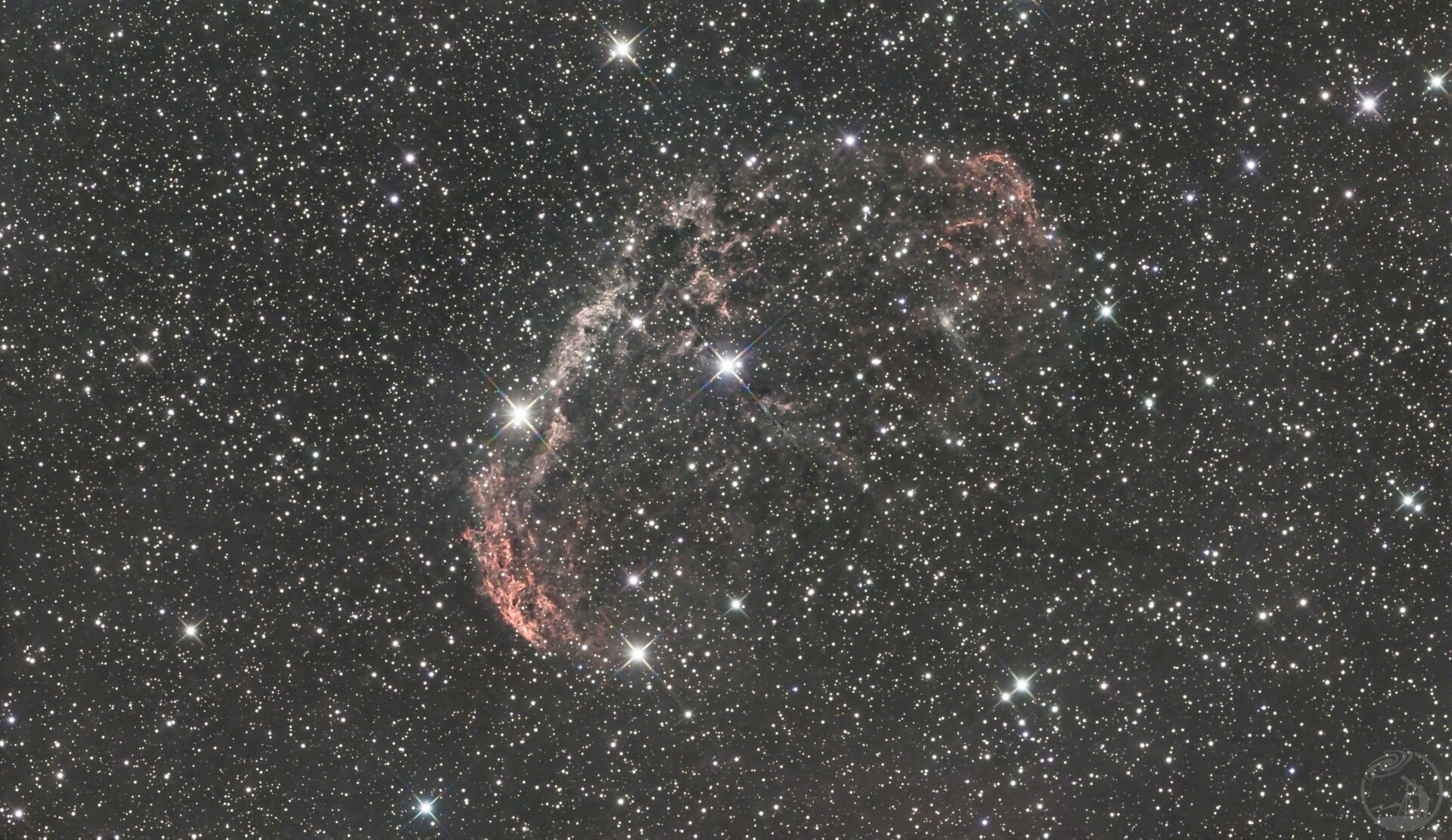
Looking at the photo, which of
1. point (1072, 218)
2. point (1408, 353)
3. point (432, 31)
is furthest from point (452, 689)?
point (1408, 353)

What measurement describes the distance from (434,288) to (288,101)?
340 mm

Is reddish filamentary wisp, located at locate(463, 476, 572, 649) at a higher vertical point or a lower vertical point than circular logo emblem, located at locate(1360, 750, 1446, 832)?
higher

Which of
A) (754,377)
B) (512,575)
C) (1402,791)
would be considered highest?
(754,377)

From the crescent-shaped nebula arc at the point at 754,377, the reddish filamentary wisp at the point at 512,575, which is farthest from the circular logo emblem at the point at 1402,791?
the reddish filamentary wisp at the point at 512,575

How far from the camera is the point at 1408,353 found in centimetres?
104

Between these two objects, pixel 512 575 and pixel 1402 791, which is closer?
pixel 512 575

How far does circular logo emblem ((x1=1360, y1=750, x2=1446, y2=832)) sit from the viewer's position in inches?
41.9

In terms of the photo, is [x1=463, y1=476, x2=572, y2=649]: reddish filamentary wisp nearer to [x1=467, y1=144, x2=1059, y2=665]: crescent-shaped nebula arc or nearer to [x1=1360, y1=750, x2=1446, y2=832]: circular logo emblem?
[x1=467, y1=144, x2=1059, y2=665]: crescent-shaped nebula arc

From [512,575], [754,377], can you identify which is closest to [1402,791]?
[754,377]

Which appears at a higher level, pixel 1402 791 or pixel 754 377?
pixel 754 377

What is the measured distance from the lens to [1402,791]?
1073 millimetres

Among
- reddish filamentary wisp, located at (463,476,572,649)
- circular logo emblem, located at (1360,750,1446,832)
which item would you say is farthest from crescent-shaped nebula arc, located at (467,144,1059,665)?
circular logo emblem, located at (1360,750,1446,832)

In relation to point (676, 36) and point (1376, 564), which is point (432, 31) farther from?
point (1376, 564)

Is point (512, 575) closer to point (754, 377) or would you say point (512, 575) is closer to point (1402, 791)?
point (754, 377)
